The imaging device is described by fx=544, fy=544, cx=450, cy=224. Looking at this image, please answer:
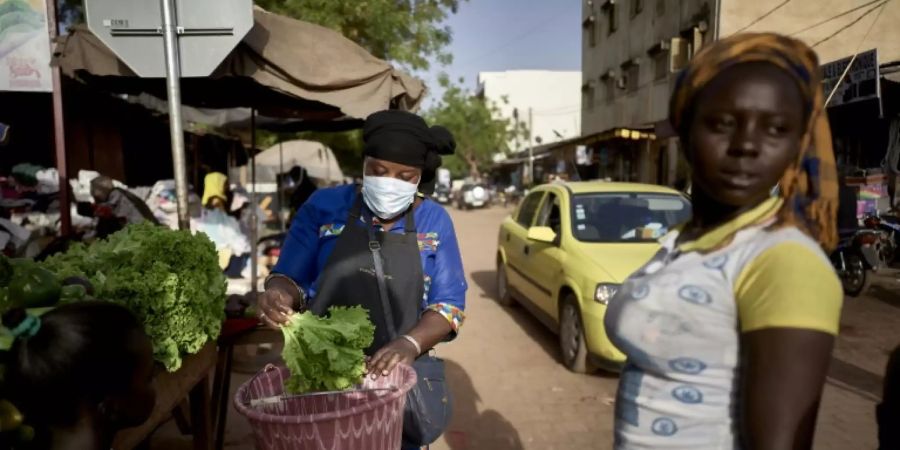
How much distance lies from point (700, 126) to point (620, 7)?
22614mm

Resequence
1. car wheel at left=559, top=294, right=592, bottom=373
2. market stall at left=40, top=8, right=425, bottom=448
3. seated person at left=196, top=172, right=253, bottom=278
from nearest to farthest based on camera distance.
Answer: market stall at left=40, top=8, right=425, bottom=448 < car wheel at left=559, top=294, right=592, bottom=373 < seated person at left=196, top=172, right=253, bottom=278

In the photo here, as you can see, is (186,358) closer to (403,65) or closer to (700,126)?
(700,126)

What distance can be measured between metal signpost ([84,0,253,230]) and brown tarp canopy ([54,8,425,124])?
0.55m

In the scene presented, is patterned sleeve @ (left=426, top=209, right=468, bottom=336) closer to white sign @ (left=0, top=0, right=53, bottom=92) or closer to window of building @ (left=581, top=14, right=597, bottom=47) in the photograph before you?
white sign @ (left=0, top=0, right=53, bottom=92)

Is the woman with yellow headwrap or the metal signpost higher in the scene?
the metal signpost

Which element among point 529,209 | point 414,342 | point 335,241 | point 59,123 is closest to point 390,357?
point 414,342

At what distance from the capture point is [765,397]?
981 millimetres

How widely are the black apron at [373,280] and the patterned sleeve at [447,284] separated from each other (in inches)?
3.2

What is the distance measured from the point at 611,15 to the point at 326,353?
77.4ft

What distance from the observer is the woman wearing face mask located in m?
2.08

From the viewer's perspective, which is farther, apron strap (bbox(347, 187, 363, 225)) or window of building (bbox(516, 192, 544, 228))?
window of building (bbox(516, 192, 544, 228))

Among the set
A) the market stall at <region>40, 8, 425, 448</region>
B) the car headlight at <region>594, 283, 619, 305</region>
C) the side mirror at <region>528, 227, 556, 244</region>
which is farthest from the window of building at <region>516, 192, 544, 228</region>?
the market stall at <region>40, 8, 425, 448</region>

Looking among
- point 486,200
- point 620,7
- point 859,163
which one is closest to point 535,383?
point 859,163

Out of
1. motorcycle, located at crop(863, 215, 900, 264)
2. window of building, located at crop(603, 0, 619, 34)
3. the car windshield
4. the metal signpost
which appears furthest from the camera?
window of building, located at crop(603, 0, 619, 34)
